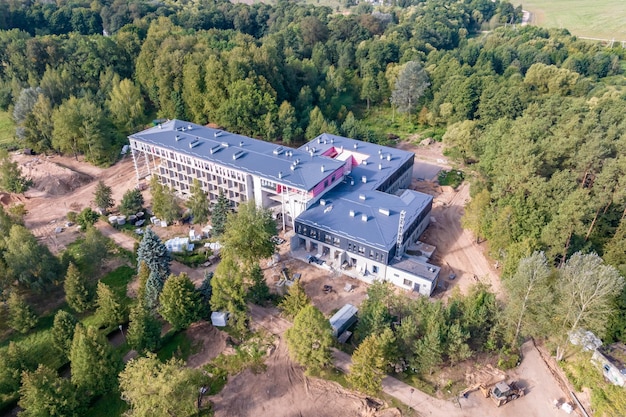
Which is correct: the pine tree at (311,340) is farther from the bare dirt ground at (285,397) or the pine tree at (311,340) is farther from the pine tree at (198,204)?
the pine tree at (198,204)

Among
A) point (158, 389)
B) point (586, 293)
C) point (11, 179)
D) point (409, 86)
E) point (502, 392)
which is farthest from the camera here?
point (409, 86)

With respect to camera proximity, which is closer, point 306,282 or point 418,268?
point 418,268

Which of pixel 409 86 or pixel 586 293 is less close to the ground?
pixel 586 293

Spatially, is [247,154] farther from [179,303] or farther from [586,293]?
[586,293]

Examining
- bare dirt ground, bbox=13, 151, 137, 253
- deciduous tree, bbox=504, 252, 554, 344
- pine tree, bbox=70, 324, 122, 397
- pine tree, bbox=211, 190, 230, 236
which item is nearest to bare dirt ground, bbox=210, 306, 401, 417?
pine tree, bbox=70, 324, 122, 397

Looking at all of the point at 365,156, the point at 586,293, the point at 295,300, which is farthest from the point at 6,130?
the point at 586,293

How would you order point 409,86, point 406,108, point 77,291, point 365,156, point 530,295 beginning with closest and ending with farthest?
point 530,295 < point 77,291 < point 365,156 < point 409,86 < point 406,108

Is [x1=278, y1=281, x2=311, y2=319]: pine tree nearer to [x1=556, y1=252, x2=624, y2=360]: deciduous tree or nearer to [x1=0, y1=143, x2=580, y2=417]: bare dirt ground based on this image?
[x1=0, y1=143, x2=580, y2=417]: bare dirt ground

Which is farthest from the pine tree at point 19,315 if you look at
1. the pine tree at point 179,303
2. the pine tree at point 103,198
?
the pine tree at point 103,198

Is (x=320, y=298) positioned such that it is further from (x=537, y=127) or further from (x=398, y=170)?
(x=537, y=127)
